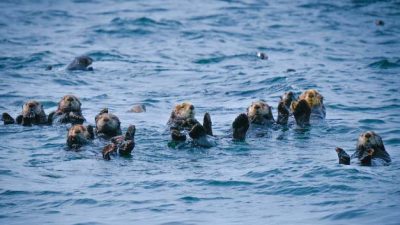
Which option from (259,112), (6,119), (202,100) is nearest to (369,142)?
(259,112)

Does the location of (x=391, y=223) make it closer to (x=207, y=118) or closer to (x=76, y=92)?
(x=207, y=118)

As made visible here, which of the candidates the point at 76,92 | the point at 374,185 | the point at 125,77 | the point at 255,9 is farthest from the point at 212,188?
the point at 255,9

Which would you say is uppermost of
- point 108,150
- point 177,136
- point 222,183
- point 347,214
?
point 177,136

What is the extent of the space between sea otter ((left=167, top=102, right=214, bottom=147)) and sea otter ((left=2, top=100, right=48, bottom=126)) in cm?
236

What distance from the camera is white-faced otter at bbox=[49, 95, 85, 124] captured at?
1357cm

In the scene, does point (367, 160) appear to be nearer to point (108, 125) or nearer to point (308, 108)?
point (308, 108)

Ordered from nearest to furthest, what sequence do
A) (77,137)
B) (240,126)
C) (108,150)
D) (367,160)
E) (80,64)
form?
1. (367,160)
2. (108,150)
3. (77,137)
4. (240,126)
5. (80,64)

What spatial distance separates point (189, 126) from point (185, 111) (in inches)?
14.5

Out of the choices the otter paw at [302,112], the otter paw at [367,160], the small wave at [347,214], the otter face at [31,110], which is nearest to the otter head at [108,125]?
the otter face at [31,110]

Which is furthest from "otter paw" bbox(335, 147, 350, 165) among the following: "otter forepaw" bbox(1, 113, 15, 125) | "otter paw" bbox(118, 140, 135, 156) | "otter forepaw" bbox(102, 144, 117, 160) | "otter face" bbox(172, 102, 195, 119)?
"otter forepaw" bbox(1, 113, 15, 125)

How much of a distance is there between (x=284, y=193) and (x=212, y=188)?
940mm

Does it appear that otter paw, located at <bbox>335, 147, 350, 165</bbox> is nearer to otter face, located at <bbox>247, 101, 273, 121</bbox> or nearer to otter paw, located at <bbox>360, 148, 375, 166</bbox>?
otter paw, located at <bbox>360, 148, 375, 166</bbox>

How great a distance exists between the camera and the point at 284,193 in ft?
31.5

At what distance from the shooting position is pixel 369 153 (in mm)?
10562
